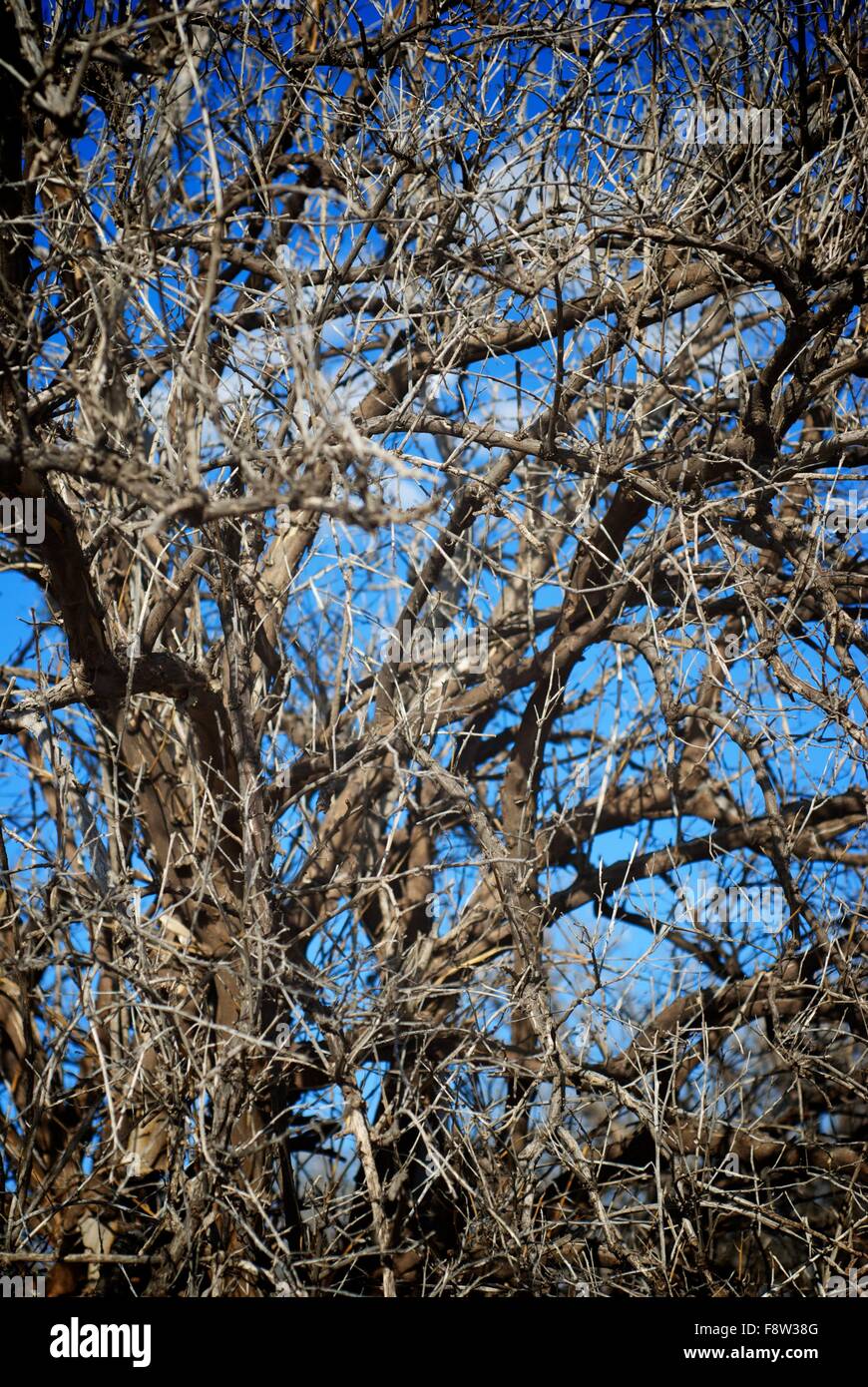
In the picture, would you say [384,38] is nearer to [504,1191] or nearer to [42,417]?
[42,417]

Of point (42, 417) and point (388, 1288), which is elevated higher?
point (42, 417)

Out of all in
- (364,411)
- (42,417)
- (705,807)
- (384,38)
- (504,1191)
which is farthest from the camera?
(705,807)

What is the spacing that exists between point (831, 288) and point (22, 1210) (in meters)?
4.74

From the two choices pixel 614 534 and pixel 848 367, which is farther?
pixel 614 534

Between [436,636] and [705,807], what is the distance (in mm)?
1696

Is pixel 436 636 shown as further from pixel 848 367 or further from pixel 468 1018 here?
pixel 848 367

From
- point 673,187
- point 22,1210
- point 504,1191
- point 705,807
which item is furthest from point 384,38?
point 22,1210

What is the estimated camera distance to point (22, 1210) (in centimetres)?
449

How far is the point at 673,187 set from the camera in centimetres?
438

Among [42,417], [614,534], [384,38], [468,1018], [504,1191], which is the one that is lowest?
[504,1191]

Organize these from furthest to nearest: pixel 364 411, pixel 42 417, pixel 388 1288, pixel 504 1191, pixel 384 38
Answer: pixel 364 411 → pixel 384 38 → pixel 504 1191 → pixel 388 1288 → pixel 42 417

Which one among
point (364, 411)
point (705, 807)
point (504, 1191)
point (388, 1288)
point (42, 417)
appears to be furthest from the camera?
point (705, 807)
